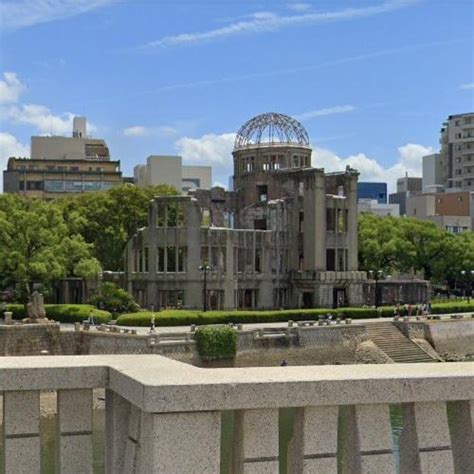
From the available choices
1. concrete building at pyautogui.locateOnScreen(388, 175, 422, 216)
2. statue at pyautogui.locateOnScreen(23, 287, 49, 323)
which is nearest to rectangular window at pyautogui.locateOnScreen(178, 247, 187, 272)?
statue at pyautogui.locateOnScreen(23, 287, 49, 323)

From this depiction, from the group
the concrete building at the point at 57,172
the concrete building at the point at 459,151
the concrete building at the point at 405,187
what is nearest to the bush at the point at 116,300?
the concrete building at the point at 57,172

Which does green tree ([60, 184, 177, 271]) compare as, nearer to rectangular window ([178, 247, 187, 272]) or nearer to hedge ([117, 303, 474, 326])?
rectangular window ([178, 247, 187, 272])

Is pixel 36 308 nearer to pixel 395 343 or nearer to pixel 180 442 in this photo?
pixel 395 343

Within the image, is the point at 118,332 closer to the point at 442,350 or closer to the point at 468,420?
the point at 442,350

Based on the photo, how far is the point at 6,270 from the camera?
53.4m

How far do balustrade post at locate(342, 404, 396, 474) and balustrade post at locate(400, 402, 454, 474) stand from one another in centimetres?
26

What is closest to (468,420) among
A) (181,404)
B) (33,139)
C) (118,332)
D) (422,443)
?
(422,443)

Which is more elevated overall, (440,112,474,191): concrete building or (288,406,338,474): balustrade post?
(440,112,474,191): concrete building

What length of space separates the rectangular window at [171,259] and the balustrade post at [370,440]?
171ft

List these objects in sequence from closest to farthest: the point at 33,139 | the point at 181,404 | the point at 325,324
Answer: the point at 181,404, the point at 325,324, the point at 33,139

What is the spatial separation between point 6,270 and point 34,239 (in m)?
2.55

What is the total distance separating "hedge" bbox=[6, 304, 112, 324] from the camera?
165 ft

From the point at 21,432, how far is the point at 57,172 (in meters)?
108

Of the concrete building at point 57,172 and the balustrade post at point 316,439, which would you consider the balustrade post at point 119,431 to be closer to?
the balustrade post at point 316,439
